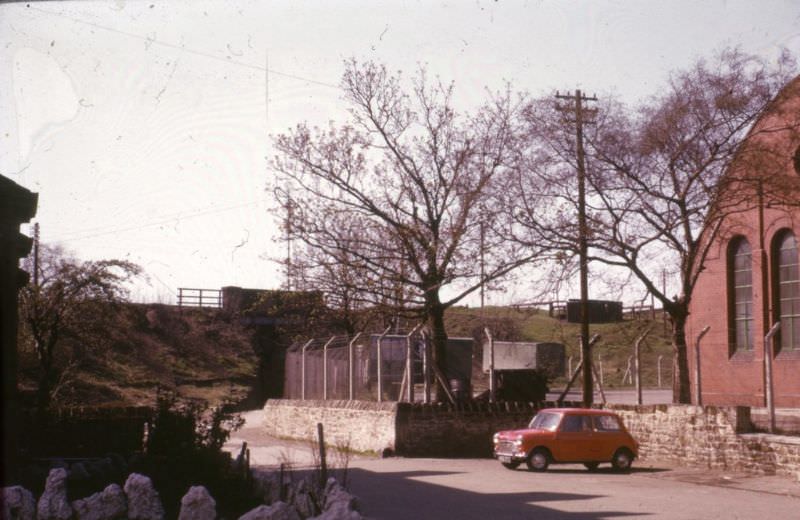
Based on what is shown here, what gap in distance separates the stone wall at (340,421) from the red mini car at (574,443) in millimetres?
4241

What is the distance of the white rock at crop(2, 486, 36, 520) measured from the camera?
33.0ft

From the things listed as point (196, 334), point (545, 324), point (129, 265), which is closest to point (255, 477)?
point (129, 265)

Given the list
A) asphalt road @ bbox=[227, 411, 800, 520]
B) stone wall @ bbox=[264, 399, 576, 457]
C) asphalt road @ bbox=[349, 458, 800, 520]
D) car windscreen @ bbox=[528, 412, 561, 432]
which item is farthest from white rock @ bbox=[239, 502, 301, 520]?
stone wall @ bbox=[264, 399, 576, 457]

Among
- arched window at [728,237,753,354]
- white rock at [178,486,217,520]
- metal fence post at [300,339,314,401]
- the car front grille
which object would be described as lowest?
the car front grille

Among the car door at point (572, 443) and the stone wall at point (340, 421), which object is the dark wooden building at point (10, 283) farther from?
the car door at point (572, 443)

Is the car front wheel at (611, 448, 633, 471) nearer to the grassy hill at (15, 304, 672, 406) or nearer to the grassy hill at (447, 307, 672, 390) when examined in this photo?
the grassy hill at (15, 304, 672, 406)

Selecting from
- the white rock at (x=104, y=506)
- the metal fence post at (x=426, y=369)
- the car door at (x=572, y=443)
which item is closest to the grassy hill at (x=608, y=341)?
the metal fence post at (x=426, y=369)

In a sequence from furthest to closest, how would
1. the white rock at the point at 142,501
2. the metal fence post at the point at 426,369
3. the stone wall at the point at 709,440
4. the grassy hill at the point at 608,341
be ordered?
the grassy hill at the point at 608,341 < the metal fence post at the point at 426,369 < the stone wall at the point at 709,440 < the white rock at the point at 142,501

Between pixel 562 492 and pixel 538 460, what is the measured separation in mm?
5329

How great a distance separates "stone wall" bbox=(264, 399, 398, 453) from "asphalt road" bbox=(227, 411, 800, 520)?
2624mm

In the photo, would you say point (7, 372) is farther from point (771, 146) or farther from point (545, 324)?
point (545, 324)

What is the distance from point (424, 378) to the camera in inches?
1171

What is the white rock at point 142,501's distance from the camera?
33.3ft

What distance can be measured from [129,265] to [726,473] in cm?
2235
